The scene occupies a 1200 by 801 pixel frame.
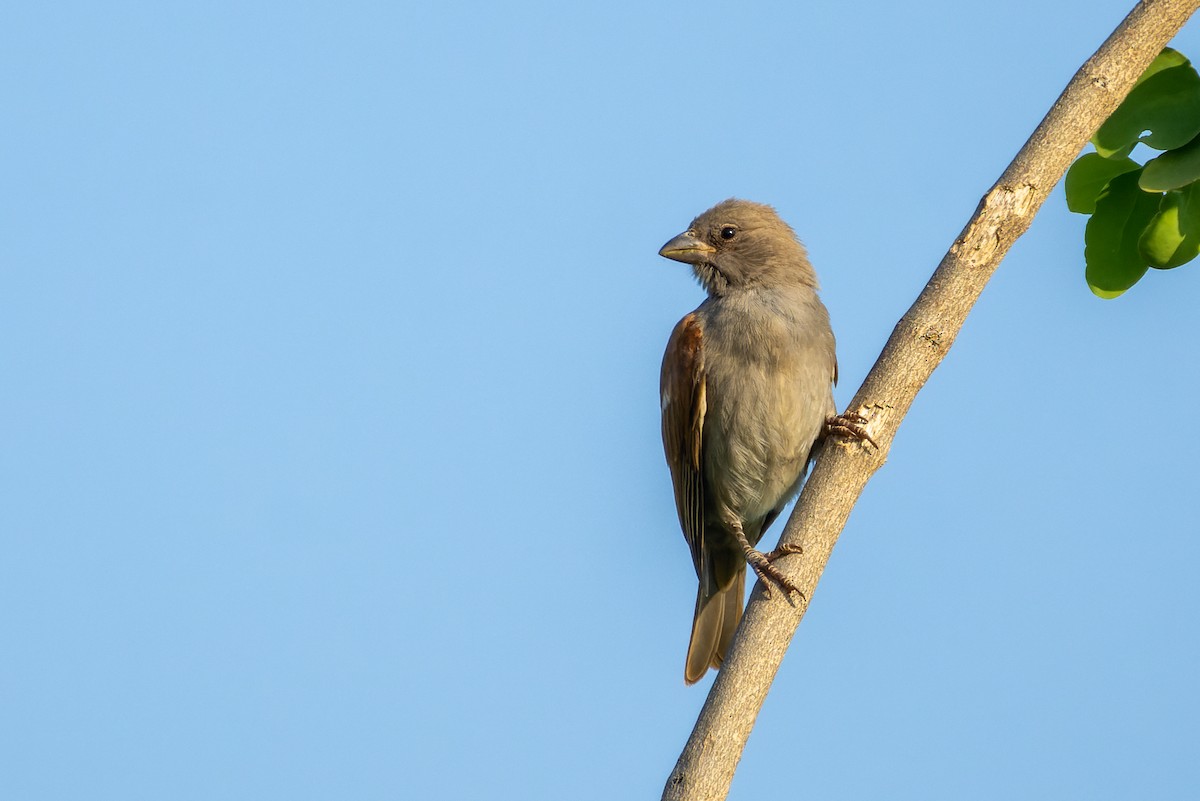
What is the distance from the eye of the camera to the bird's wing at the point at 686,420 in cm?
669

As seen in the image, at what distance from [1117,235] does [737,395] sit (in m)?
2.87

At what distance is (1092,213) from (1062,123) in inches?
12.6

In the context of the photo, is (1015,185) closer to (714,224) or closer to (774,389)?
(774,389)

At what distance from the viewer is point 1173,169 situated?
3545mm

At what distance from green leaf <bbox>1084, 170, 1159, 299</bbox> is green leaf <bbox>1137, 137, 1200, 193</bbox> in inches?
7.8

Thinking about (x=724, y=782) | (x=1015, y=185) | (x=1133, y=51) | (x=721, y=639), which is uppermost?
(x=1133, y=51)

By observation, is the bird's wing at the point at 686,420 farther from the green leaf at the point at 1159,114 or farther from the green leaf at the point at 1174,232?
the green leaf at the point at 1174,232

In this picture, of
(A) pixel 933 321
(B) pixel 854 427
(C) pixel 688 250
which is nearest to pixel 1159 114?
(A) pixel 933 321

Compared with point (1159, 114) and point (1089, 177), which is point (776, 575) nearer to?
point (1089, 177)

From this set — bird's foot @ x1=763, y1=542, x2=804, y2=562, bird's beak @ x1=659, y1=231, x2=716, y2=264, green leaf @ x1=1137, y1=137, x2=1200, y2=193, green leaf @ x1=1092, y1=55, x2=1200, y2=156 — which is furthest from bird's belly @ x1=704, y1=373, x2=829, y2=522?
green leaf @ x1=1137, y1=137, x2=1200, y2=193

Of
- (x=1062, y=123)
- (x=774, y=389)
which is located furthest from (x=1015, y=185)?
(x=774, y=389)

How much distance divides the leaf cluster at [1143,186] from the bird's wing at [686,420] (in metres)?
2.89

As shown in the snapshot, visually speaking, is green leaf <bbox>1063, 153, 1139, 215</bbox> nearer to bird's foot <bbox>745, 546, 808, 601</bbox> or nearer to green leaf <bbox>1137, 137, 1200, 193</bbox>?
green leaf <bbox>1137, 137, 1200, 193</bbox>

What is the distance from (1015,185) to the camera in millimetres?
3928
